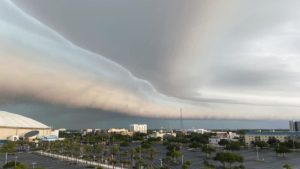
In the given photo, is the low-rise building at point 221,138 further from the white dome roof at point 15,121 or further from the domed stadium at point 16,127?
the white dome roof at point 15,121

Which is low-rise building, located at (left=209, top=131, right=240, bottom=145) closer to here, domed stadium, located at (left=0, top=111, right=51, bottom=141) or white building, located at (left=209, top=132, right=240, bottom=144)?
white building, located at (left=209, top=132, right=240, bottom=144)

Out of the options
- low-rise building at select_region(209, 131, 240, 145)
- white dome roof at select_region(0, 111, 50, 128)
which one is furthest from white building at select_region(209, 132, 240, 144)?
white dome roof at select_region(0, 111, 50, 128)

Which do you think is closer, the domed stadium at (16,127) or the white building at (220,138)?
the white building at (220,138)

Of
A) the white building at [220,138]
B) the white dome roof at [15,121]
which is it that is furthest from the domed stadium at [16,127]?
the white building at [220,138]

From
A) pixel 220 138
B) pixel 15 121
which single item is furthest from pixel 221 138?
pixel 15 121

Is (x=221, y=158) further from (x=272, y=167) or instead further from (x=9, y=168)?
(x=9, y=168)

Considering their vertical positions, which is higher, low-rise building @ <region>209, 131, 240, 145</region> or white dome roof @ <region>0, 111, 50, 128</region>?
white dome roof @ <region>0, 111, 50, 128</region>

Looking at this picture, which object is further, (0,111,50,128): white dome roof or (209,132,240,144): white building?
(0,111,50,128): white dome roof

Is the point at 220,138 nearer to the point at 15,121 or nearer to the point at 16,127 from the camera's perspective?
the point at 16,127
